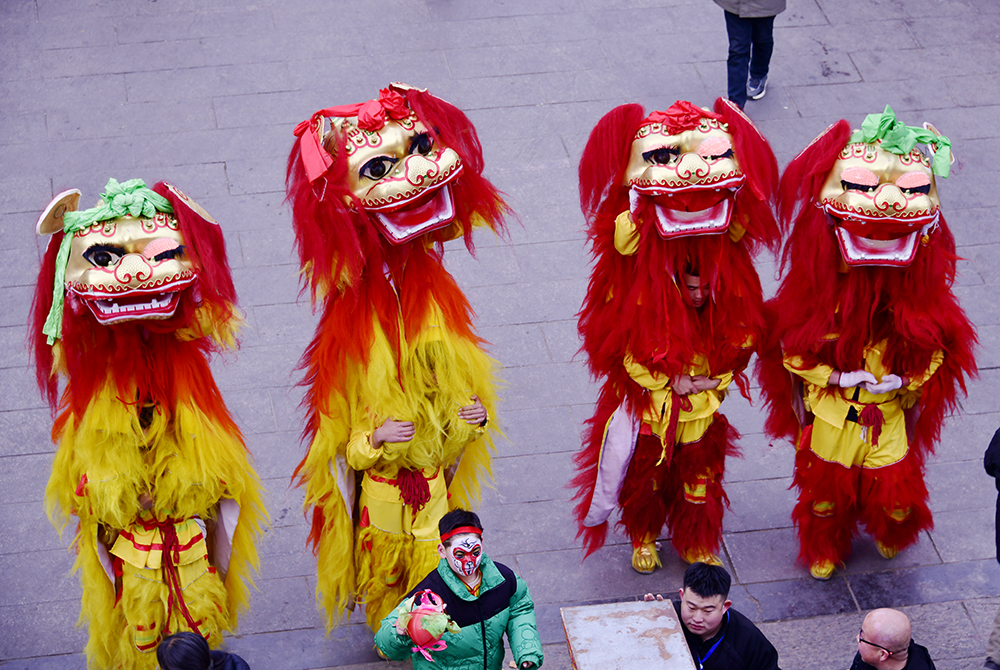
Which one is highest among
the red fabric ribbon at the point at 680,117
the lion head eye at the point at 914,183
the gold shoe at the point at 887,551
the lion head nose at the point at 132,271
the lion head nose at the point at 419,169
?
the lion head nose at the point at 419,169

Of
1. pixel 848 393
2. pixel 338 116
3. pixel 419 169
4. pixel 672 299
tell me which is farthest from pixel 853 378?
pixel 338 116

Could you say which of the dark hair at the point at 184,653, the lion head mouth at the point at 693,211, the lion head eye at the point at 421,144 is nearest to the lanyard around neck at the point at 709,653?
the lion head mouth at the point at 693,211

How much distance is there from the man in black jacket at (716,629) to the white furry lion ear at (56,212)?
8.41ft

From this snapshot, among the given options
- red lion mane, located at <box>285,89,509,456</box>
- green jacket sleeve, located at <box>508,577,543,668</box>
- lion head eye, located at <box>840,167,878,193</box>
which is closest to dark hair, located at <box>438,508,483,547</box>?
green jacket sleeve, located at <box>508,577,543,668</box>

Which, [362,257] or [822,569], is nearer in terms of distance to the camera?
[362,257]

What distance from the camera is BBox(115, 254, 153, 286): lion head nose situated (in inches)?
152

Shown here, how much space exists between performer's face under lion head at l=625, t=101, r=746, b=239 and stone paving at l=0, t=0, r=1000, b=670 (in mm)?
1864

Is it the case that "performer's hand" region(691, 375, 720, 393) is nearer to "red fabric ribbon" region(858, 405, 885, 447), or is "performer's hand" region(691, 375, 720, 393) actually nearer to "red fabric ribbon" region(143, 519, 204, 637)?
"red fabric ribbon" region(858, 405, 885, 447)

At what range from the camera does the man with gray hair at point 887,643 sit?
3.88m

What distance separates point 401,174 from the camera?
401 centimetres

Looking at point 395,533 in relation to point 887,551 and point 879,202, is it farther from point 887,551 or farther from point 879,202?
point 887,551

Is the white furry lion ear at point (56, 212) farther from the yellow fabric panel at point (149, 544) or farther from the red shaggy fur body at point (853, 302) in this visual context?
the red shaggy fur body at point (853, 302)

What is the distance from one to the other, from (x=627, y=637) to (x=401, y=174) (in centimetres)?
174

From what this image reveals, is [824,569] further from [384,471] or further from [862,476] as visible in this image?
[384,471]
